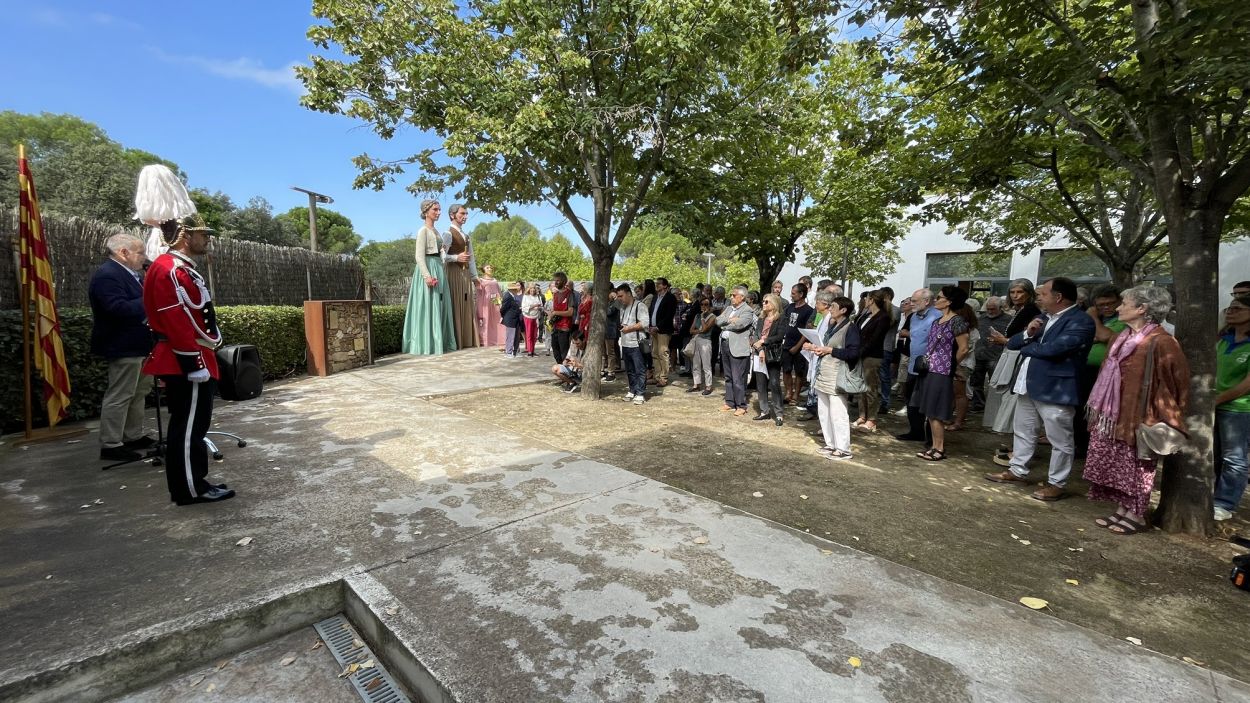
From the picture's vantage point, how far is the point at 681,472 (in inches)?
195

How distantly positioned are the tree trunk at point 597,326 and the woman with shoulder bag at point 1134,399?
18.9ft

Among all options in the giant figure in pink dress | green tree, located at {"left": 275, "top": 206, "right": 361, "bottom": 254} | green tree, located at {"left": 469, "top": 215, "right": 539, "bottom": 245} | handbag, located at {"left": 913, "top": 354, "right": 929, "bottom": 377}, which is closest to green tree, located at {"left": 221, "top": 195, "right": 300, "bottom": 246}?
green tree, located at {"left": 275, "top": 206, "right": 361, "bottom": 254}

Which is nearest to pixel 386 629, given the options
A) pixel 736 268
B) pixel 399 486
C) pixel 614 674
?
pixel 614 674

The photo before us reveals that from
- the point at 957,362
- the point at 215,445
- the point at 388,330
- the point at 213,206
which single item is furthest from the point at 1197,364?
the point at 213,206

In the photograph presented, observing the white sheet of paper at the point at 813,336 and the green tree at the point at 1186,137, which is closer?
the green tree at the point at 1186,137

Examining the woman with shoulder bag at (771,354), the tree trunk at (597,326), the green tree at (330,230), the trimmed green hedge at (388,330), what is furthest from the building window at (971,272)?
the green tree at (330,230)

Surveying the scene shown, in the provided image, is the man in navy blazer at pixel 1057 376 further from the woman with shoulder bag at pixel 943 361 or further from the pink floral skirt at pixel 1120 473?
the woman with shoulder bag at pixel 943 361

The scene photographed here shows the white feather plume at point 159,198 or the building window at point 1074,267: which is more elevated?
the building window at point 1074,267

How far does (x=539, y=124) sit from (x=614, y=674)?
5.77 m

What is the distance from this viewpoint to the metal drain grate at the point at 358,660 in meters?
2.32

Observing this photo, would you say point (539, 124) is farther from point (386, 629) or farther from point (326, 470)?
point (386, 629)

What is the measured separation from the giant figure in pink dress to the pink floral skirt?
11604 mm

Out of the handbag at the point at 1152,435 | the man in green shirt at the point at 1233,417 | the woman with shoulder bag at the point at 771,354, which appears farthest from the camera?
the woman with shoulder bag at the point at 771,354

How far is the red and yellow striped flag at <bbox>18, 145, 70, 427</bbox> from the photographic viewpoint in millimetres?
4852
